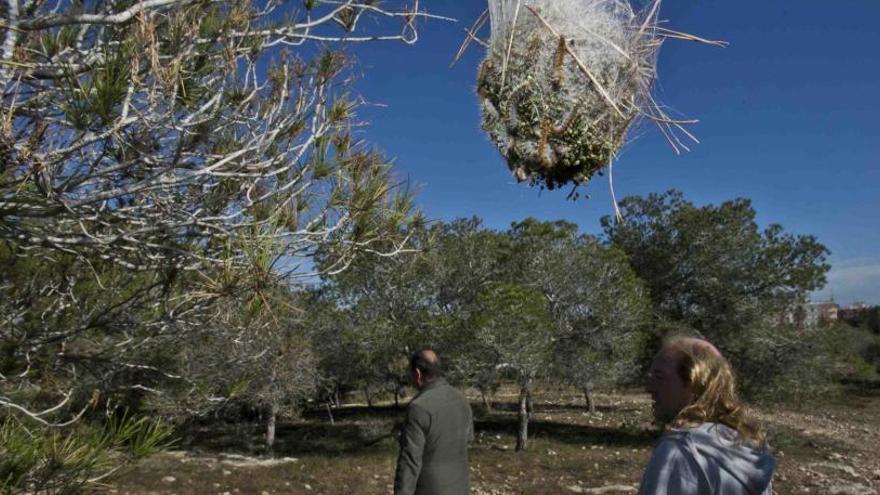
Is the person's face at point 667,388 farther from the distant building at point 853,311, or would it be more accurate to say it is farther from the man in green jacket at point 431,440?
the distant building at point 853,311

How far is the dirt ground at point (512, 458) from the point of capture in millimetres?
10789

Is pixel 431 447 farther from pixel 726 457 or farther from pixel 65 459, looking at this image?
pixel 726 457

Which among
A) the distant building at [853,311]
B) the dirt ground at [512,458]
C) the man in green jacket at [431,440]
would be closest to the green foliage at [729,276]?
the dirt ground at [512,458]

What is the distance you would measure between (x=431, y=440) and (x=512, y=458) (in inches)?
432

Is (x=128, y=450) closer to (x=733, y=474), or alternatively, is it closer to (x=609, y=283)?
(x=733, y=474)

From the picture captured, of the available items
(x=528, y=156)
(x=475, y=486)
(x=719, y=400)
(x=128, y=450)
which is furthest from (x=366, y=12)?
(x=475, y=486)

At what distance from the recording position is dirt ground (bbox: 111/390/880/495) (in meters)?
10.8

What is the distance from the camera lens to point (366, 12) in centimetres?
348

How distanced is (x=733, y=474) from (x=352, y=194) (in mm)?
2219

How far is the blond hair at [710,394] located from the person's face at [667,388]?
2cm

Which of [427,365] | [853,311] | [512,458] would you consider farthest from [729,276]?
[853,311]

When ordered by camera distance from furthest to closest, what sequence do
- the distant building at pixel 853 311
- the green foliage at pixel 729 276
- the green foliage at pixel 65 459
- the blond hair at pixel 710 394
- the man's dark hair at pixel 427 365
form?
1. the distant building at pixel 853 311
2. the green foliage at pixel 729 276
3. the man's dark hair at pixel 427 365
4. the green foliage at pixel 65 459
5. the blond hair at pixel 710 394

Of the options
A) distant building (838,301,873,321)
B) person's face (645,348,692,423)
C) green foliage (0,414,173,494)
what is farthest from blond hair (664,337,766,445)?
distant building (838,301,873,321)

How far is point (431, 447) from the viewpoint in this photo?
3543 mm
